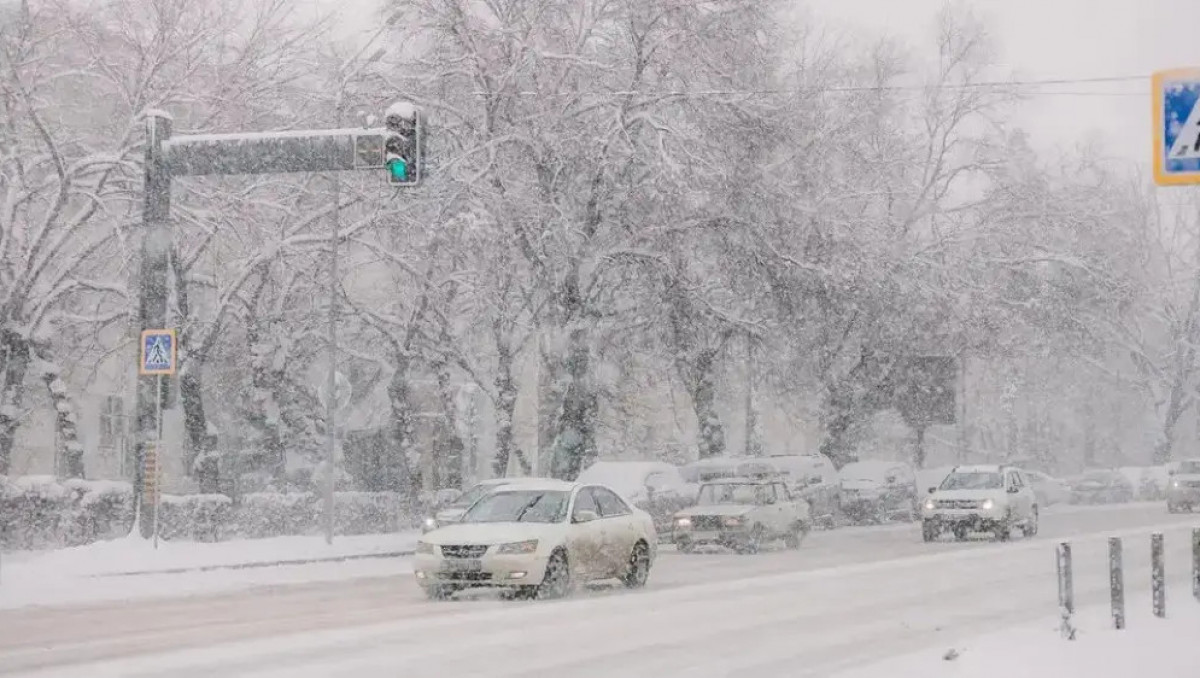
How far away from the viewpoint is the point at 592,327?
3678 cm

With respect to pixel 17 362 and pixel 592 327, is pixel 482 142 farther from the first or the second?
pixel 17 362

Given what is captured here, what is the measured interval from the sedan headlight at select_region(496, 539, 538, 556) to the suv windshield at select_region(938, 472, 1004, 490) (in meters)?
18.6

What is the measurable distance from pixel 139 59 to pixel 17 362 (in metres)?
6.79

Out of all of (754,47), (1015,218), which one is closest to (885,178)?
(1015,218)

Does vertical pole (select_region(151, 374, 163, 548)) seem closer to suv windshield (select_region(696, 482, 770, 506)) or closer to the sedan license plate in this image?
the sedan license plate

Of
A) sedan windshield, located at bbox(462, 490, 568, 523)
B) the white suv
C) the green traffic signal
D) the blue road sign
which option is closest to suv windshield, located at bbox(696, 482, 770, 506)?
the white suv

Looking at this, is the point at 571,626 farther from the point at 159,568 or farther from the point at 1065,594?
the point at 159,568

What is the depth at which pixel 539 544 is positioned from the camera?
1947cm

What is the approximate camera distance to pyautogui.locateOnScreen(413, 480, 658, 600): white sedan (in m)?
19.2

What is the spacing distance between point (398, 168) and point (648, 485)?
18939mm

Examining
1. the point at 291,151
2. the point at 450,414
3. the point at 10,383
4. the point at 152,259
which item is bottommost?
the point at 450,414

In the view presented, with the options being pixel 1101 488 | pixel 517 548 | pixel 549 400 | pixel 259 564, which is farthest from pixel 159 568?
pixel 1101 488

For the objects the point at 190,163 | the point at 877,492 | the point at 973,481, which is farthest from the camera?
the point at 877,492

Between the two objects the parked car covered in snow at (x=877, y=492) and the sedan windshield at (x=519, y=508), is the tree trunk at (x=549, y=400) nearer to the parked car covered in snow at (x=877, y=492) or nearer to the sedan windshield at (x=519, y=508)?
the parked car covered in snow at (x=877, y=492)
